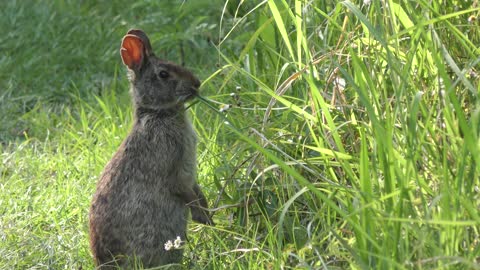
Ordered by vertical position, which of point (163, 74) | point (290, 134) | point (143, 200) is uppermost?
point (163, 74)

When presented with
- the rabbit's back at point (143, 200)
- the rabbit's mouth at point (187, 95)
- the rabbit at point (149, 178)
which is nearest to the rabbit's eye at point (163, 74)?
the rabbit at point (149, 178)

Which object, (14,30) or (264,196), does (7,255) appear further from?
(14,30)

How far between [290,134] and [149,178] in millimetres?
674

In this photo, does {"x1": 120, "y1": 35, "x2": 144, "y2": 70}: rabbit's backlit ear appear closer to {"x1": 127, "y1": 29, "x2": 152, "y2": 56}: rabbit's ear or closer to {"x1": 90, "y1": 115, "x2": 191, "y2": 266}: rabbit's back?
{"x1": 127, "y1": 29, "x2": 152, "y2": 56}: rabbit's ear

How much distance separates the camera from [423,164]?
385cm

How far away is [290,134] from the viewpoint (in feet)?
15.4

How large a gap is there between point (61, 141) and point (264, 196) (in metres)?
2.19

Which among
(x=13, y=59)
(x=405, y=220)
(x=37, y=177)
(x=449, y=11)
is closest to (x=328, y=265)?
(x=405, y=220)

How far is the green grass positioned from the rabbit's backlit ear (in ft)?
1.05

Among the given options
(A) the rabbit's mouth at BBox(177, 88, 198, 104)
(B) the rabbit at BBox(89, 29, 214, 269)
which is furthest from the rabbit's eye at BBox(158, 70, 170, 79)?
(A) the rabbit's mouth at BBox(177, 88, 198, 104)

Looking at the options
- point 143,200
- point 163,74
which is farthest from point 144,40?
point 143,200

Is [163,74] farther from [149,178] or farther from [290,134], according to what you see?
[290,134]

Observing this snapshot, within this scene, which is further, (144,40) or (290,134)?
(144,40)

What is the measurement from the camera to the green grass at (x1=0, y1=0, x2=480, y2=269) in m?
3.59
